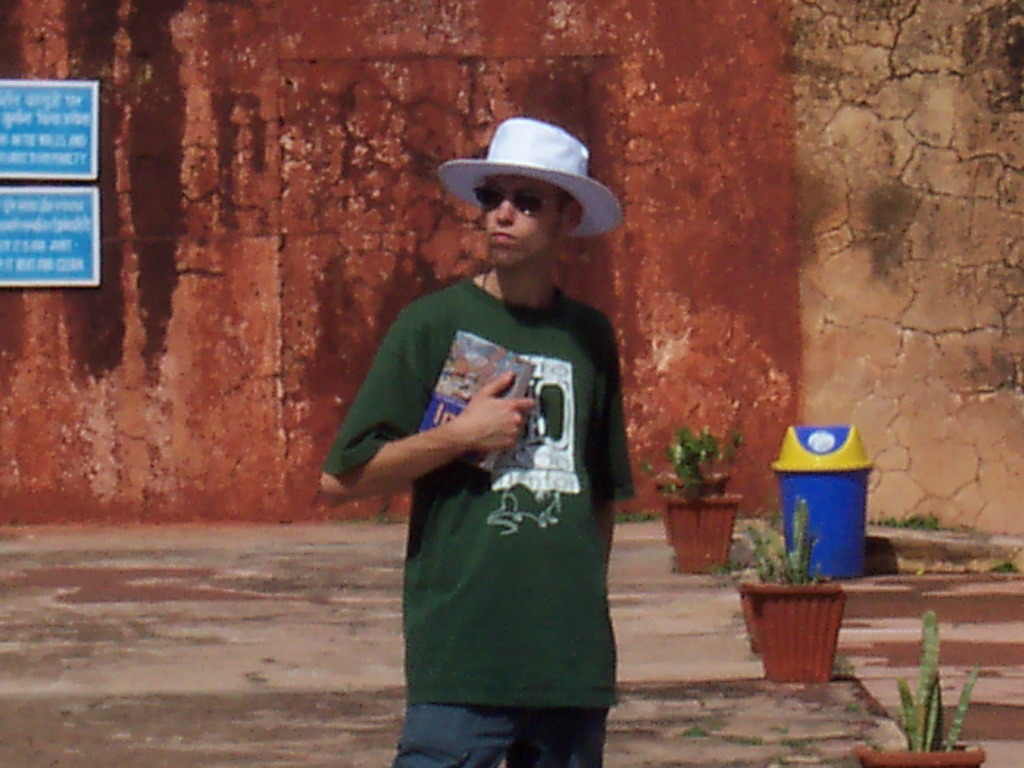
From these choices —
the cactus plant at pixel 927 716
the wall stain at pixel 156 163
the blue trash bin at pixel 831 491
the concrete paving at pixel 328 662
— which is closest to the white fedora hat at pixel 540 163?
the cactus plant at pixel 927 716

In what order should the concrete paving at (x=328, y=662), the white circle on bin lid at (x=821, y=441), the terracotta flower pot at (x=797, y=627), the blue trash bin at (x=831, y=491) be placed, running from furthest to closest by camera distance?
1. the white circle on bin lid at (x=821, y=441)
2. the blue trash bin at (x=831, y=491)
3. the terracotta flower pot at (x=797, y=627)
4. the concrete paving at (x=328, y=662)

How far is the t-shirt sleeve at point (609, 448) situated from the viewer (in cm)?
363

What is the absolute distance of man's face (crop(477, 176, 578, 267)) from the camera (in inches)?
137

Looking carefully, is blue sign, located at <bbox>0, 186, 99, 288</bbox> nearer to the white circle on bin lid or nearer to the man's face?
the white circle on bin lid

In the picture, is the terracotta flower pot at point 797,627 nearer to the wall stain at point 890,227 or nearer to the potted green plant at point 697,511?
→ the potted green plant at point 697,511

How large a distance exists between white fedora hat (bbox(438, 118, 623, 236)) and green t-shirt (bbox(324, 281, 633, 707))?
0.21m

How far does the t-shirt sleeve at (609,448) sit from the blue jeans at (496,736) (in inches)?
16.5

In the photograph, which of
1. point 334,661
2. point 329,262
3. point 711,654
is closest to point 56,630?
point 334,661

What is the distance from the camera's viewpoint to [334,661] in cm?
751

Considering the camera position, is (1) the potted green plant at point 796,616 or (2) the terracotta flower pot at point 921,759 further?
(1) the potted green plant at point 796,616

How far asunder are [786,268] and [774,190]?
50 cm

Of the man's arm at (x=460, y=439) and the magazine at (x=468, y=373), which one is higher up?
the magazine at (x=468, y=373)

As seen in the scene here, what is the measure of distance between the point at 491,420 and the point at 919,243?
374 inches

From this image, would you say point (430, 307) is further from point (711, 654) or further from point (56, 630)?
point (56, 630)
